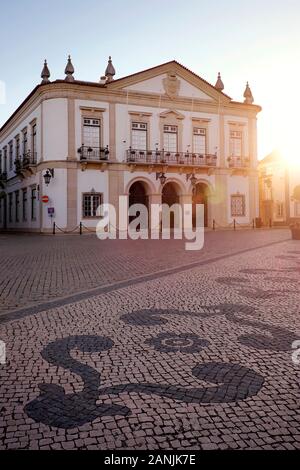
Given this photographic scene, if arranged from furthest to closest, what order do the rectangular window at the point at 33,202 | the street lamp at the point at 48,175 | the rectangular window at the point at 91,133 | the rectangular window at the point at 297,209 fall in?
the rectangular window at the point at 297,209 → the rectangular window at the point at 33,202 → the rectangular window at the point at 91,133 → the street lamp at the point at 48,175

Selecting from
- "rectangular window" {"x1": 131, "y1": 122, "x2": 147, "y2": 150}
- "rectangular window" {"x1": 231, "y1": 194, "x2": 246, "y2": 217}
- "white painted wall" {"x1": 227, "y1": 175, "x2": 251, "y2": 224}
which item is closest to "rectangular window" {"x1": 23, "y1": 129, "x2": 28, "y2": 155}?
"rectangular window" {"x1": 131, "y1": 122, "x2": 147, "y2": 150}

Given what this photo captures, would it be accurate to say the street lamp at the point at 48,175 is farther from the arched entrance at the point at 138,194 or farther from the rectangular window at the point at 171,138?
the rectangular window at the point at 171,138

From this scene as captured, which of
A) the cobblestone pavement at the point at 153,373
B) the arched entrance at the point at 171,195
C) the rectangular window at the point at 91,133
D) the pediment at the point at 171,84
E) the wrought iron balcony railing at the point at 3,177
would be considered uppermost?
the pediment at the point at 171,84

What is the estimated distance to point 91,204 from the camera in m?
28.6

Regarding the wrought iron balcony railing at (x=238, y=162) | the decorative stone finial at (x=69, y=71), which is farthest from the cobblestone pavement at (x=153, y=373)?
the wrought iron balcony railing at (x=238, y=162)

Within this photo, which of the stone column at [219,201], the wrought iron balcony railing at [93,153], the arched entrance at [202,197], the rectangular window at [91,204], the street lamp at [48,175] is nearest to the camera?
the street lamp at [48,175]

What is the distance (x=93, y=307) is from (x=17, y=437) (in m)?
3.16

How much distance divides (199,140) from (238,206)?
6.59m

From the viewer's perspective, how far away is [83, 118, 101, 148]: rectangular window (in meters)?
28.5

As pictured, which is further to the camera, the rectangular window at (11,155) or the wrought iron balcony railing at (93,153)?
the rectangular window at (11,155)

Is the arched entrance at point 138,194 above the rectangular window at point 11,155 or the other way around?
the other way around

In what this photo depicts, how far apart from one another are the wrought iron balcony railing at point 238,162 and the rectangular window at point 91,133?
11.3 meters

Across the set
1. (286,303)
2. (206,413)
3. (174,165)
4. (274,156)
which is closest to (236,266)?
(286,303)

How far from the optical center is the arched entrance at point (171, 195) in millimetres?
32125
